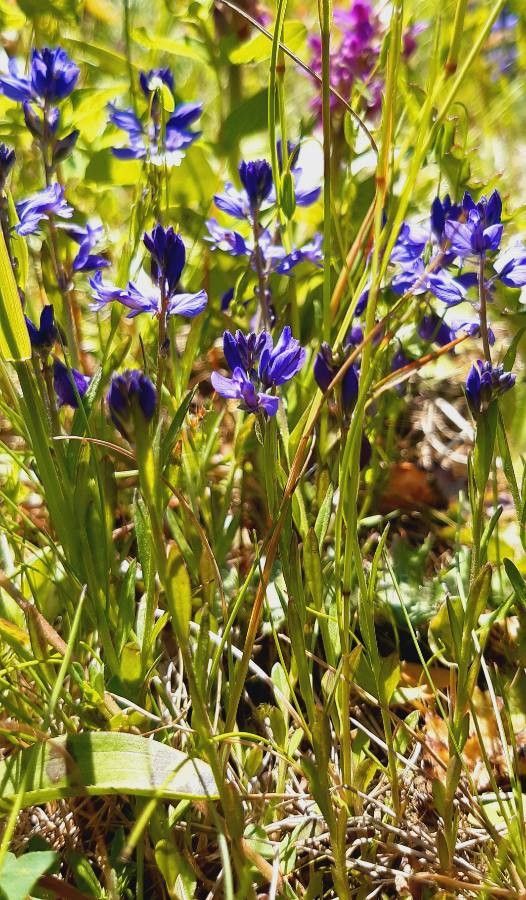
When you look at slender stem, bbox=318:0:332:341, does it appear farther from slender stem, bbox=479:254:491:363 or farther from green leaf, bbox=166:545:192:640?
green leaf, bbox=166:545:192:640

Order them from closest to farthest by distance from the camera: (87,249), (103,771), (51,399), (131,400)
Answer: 1. (131,400)
2. (103,771)
3. (51,399)
4. (87,249)

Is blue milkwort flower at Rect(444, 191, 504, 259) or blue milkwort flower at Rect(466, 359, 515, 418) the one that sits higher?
blue milkwort flower at Rect(444, 191, 504, 259)

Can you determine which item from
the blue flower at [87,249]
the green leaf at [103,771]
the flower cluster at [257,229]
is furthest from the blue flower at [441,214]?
the green leaf at [103,771]

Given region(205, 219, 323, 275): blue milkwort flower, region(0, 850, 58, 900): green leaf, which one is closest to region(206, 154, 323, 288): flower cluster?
region(205, 219, 323, 275): blue milkwort flower

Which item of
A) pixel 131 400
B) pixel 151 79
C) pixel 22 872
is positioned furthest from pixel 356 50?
pixel 22 872

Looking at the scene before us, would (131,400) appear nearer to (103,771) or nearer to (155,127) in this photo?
(103,771)

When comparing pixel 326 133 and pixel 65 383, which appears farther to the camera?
pixel 65 383
